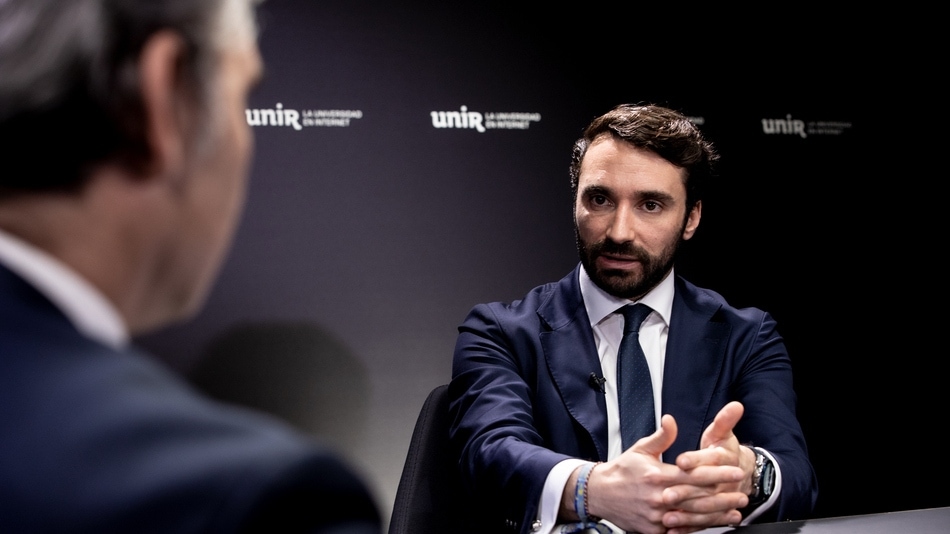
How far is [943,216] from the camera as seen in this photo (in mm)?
3033

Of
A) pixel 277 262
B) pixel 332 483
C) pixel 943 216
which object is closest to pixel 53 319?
pixel 332 483

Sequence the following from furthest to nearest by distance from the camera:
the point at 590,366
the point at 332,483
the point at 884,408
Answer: the point at 884,408 < the point at 590,366 < the point at 332,483

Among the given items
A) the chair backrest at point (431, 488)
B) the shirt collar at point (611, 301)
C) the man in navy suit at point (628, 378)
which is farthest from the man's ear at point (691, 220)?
the chair backrest at point (431, 488)

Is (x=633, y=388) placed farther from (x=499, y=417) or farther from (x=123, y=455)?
(x=123, y=455)

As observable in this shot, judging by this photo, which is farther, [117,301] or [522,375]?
[522,375]

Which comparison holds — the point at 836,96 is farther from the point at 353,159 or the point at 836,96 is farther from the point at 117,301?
the point at 117,301

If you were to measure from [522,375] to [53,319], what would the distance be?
5.11ft

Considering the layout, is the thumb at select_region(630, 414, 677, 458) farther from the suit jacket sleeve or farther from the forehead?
the forehead

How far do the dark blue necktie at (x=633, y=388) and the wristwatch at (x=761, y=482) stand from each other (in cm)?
27

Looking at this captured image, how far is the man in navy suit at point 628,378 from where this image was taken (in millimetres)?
1474

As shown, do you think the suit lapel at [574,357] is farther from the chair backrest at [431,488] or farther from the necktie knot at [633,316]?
the chair backrest at [431,488]

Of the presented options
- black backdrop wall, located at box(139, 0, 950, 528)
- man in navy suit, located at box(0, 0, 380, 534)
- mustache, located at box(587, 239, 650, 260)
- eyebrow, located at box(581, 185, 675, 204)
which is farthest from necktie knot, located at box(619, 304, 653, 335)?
man in navy suit, located at box(0, 0, 380, 534)

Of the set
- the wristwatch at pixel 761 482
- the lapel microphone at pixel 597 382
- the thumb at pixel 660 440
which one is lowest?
the wristwatch at pixel 761 482

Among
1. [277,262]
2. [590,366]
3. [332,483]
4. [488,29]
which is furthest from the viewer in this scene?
[488,29]
